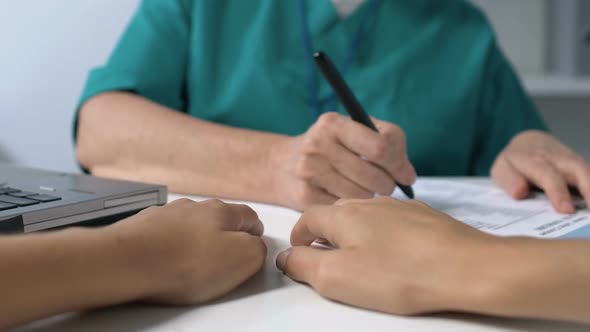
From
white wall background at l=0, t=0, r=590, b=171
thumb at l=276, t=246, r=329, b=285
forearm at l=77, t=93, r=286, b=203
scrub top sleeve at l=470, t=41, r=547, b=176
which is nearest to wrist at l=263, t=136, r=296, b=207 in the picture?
forearm at l=77, t=93, r=286, b=203

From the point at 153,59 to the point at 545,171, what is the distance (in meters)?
0.60

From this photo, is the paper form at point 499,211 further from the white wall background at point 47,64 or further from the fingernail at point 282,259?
the white wall background at point 47,64

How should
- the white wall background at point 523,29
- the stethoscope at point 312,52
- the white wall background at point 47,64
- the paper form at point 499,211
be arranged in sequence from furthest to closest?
the white wall background at point 523,29 → the white wall background at point 47,64 → the stethoscope at point 312,52 → the paper form at point 499,211

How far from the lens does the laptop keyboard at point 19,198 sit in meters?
0.44

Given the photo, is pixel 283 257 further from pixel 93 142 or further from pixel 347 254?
pixel 93 142

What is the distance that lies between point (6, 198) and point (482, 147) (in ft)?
2.94

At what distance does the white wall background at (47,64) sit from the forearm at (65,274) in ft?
3.41

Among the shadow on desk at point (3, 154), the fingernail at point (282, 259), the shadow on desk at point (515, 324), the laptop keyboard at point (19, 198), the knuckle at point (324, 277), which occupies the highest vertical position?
the laptop keyboard at point (19, 198)

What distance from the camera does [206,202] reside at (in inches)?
16.8

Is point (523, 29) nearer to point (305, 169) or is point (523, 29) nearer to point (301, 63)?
point (301, 63)

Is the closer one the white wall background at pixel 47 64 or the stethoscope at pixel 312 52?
the stethoscope at pixel 312 52

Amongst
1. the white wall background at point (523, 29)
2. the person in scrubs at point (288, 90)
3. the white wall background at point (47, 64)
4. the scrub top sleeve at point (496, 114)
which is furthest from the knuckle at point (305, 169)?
the white wall background at point (523, 29)

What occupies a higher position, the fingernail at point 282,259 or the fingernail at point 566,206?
the fingernail at point 282,259

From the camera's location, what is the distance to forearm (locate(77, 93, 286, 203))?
0.73 metres
